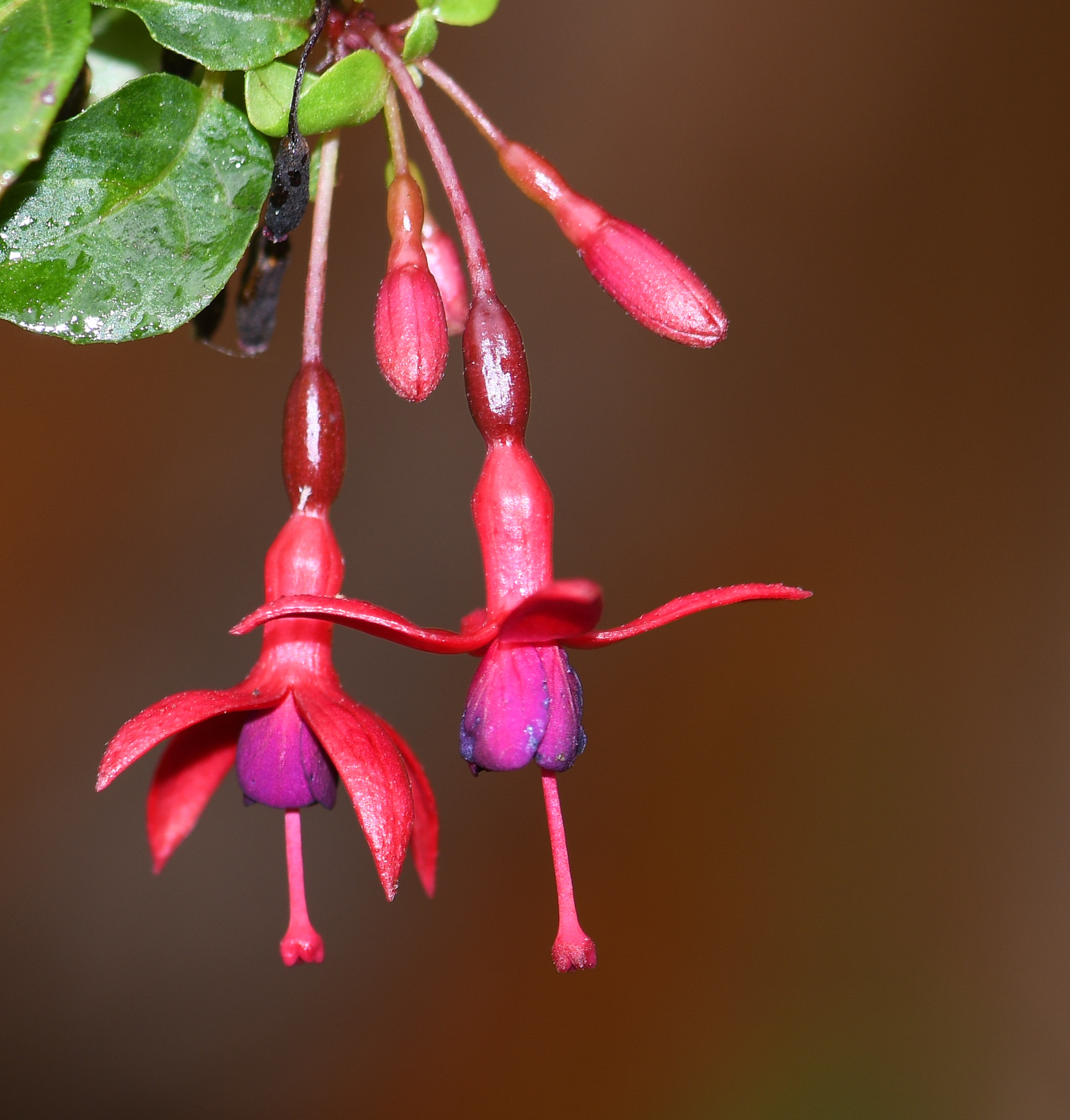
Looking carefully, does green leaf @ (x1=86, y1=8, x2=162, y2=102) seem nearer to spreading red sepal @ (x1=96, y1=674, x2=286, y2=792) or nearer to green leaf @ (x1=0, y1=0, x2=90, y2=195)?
green leaf @ (x1=0, y1=0, x2=90, y2=195)

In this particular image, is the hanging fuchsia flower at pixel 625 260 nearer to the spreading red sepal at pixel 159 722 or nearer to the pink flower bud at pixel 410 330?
the pink flower bud at pixel 410 330

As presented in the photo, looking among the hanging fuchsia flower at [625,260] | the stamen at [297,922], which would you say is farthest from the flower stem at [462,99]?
the stamen at [297,922]

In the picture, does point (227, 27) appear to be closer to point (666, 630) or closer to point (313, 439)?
point (313, 439)

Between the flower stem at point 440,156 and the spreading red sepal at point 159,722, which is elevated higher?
the flower stem at point 440,156

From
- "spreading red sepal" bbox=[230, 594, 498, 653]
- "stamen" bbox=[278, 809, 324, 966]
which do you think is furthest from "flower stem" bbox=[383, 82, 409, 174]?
"stamen" bbox=[278, 809, 324, 966]

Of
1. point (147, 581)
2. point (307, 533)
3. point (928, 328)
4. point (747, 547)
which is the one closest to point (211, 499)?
point (147, 581)

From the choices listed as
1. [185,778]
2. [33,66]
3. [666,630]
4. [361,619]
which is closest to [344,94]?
[33,66]

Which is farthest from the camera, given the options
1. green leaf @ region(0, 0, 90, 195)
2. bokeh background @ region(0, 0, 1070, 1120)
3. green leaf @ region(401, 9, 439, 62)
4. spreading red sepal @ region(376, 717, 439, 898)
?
bokeh background @ region(0, 0, 1070, 1120)

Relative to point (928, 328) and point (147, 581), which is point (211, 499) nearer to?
point (147, 581)
